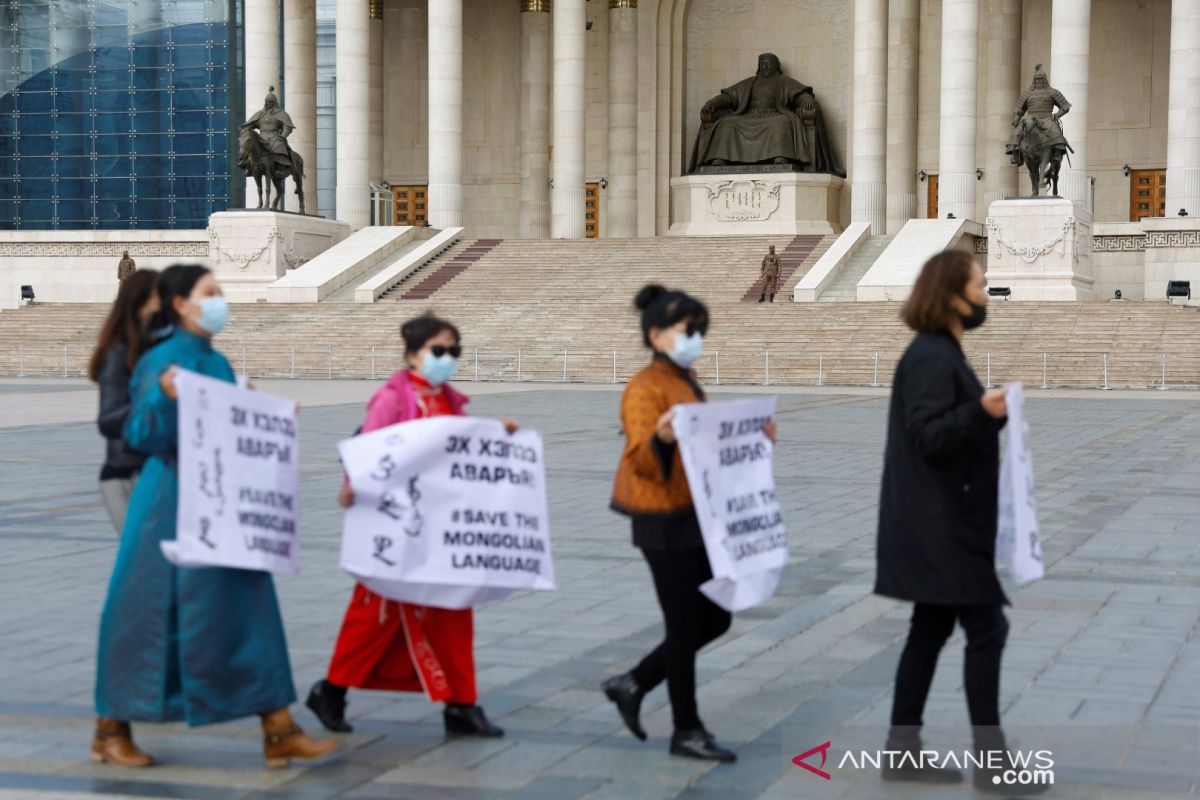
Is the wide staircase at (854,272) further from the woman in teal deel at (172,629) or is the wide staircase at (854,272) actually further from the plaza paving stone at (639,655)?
the woman in teal deel at (172,629)

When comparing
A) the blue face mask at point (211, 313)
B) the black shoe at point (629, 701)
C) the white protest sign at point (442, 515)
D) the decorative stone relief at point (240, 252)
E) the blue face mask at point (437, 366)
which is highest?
the decorative stone relief at point (240, 252)

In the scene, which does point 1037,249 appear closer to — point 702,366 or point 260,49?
point 702,366

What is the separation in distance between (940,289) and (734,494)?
37.7 inches

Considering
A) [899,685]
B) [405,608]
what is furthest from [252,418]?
[899,685]

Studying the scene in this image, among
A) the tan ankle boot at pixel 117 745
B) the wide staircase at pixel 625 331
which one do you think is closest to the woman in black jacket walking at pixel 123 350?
the tan ankle boot at pixel 117 745

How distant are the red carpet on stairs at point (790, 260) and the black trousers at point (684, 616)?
103 ft

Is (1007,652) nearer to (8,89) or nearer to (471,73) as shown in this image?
(471,73)

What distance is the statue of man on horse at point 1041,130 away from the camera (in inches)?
1438

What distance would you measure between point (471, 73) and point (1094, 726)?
48.9m

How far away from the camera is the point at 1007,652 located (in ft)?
25.6

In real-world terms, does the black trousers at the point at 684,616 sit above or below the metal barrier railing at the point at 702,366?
above

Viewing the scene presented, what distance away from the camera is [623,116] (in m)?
51.6

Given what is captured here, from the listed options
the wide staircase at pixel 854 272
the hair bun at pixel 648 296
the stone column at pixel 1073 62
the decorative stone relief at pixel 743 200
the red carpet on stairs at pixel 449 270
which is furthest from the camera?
the decorative stone relief at pixel 743 200

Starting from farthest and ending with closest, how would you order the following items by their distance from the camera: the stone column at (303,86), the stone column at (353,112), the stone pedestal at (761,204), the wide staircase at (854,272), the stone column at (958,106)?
1. the stone column at (303,86)
2. the stone pedestal at (761,204)
3. the stone column at (353,112)
4. the stone column at (958,106)
5. the wide staircase at (854,272)
